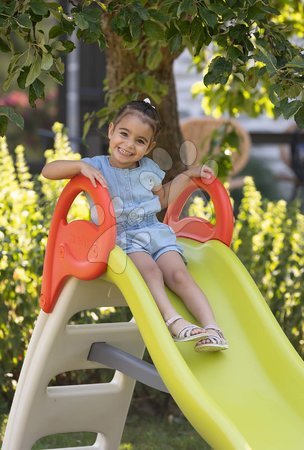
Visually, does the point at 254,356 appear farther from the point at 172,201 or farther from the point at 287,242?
the point at 287,242

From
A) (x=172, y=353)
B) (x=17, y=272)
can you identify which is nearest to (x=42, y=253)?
(x=17, y=272)

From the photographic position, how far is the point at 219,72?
305 cm

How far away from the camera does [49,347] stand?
3258mm

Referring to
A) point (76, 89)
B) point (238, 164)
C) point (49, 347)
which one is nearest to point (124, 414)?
point (49, 347)

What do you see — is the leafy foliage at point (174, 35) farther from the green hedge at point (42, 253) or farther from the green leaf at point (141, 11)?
the green hedge at point (42, 253)

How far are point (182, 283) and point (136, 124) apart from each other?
0.51 m

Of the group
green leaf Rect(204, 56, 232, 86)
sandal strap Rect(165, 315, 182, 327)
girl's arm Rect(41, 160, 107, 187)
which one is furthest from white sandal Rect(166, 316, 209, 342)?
green leaf Rect(204, 56, 232, 86)

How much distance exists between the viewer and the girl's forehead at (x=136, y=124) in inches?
125

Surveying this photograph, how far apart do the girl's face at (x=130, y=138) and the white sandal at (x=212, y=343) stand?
0.58 metres

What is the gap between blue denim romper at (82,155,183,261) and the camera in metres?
3.17

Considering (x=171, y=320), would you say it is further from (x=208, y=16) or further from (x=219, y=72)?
(x=208, y=16)

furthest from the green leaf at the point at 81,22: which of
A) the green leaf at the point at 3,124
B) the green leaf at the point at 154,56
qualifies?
the green leaf at the point at 154,56

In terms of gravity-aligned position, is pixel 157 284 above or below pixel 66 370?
above

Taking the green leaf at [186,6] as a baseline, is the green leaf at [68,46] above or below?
below
